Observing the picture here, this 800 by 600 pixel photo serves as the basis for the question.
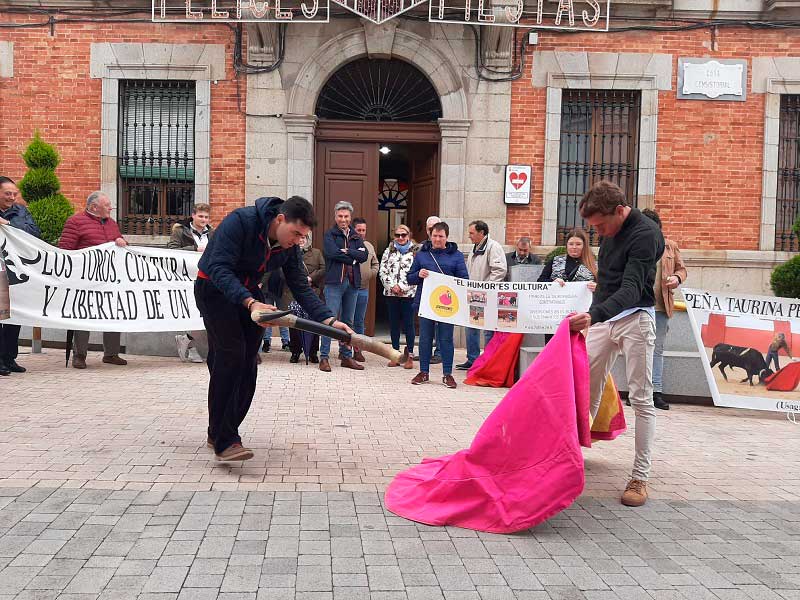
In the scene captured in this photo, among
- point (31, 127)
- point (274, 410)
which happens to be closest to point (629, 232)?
point (274, 410)

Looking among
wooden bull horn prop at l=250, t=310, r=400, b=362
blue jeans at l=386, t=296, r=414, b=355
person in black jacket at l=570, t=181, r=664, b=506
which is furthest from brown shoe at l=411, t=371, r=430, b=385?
wooden bull horn prop at l=250, t=310, r=400, b=362

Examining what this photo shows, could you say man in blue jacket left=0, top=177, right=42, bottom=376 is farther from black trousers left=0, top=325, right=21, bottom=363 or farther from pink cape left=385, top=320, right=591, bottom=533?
pink cape left=385, top=320, right=591, bottom=533

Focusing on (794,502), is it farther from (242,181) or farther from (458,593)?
(242,181)

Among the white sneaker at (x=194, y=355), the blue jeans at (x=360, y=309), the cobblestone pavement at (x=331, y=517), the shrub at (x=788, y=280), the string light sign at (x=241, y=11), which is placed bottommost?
the cobblestone pavement at (x=331, y=517)

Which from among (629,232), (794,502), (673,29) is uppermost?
(673,29)

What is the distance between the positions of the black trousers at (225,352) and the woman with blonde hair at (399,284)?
513cm

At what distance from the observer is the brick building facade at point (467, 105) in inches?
490

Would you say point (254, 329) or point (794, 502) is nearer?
point (794, 502)

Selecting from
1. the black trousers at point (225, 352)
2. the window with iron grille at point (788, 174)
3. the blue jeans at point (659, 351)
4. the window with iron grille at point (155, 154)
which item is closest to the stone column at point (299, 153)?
the window with iron grille at point (155, 154)

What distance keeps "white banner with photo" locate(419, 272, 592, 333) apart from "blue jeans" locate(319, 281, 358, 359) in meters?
1.26

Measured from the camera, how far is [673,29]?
12.5m

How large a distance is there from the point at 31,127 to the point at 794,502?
12.2 m

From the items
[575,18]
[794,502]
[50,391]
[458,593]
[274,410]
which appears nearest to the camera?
[458,593]

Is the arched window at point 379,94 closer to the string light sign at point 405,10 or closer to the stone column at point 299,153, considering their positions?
the stone column at point 299,153
